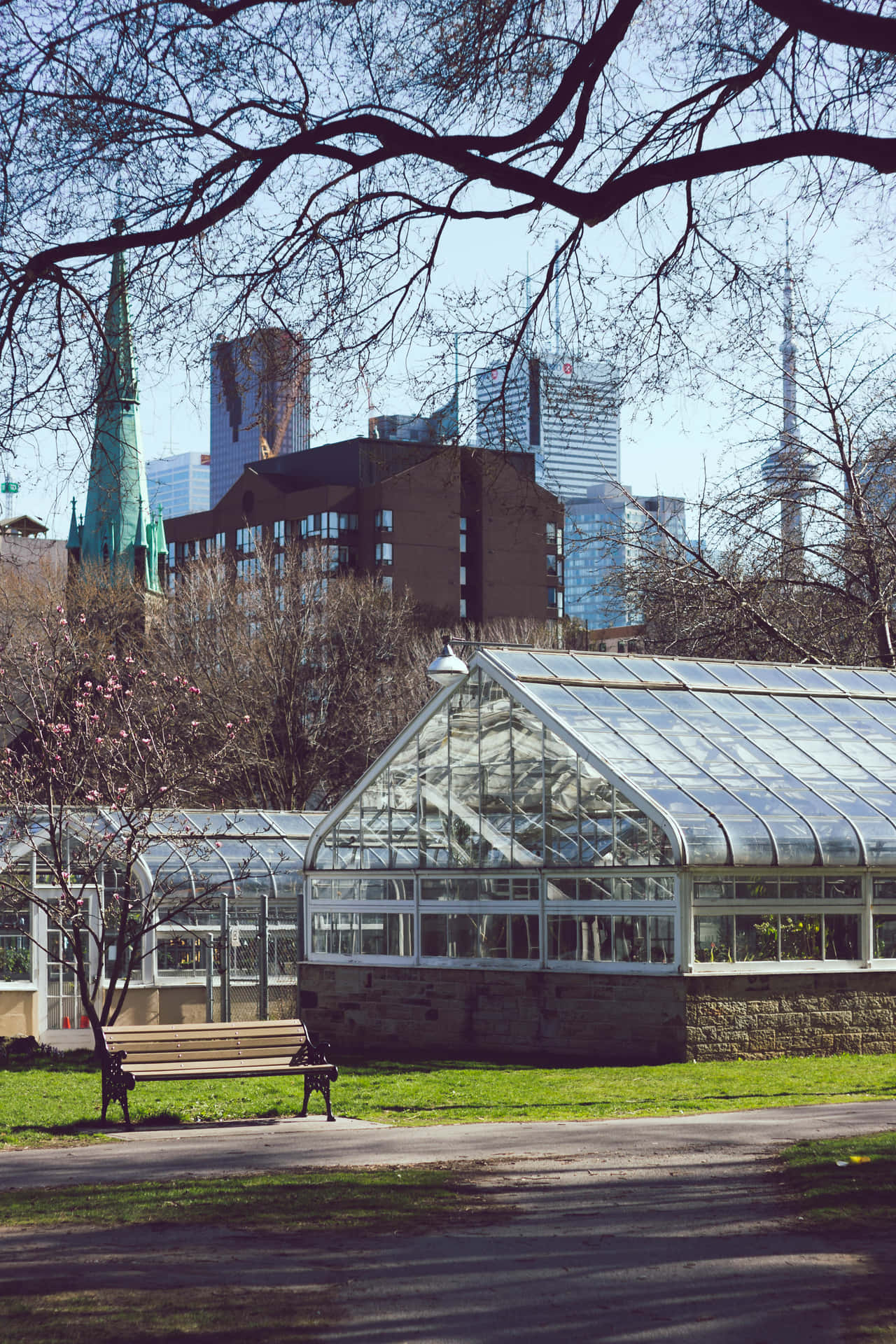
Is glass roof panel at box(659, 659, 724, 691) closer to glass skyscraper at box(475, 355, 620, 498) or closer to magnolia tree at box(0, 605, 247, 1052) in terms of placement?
magnolia tree at box(0, 605, 247, 1052)

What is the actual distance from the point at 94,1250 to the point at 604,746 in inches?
548

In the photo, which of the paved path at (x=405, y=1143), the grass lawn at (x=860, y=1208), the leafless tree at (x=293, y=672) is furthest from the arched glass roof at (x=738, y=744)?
the leafless tree at (x=293, y=672)

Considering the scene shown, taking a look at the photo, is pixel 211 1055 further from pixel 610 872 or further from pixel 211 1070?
pixel 610 872

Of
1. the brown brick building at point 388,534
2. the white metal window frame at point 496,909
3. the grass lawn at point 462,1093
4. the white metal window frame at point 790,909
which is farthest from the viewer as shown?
the brown brick building at point 388,534

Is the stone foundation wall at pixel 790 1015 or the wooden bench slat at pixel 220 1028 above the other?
the wooden bench slat at pixel 220 1028

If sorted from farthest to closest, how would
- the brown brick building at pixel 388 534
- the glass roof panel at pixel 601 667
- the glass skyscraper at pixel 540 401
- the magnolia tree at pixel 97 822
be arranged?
the brown brick building at pixel 388 534
the glass roof panel at pixel 601 667
the magnolia tree at pixel 97 822
the glass skyscraper at pixel 540 401

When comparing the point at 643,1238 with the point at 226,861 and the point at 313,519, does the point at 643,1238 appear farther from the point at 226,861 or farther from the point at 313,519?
the point at 313,519

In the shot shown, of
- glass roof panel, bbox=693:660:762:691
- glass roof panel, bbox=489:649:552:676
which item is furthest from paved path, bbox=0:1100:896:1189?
glass roof panel, bbox=693:660:762:691

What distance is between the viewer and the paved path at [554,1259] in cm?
639

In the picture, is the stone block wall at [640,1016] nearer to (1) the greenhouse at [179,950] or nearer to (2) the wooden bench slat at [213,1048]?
(1) the greenhouse at [179,950]

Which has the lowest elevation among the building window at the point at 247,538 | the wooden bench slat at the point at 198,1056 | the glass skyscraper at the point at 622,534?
the wooden bench slat at the point at 198,1056

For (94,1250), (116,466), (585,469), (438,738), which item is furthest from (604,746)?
(94,1250)

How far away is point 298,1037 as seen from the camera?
49.3ft

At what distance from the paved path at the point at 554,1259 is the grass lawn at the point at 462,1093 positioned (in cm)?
293
